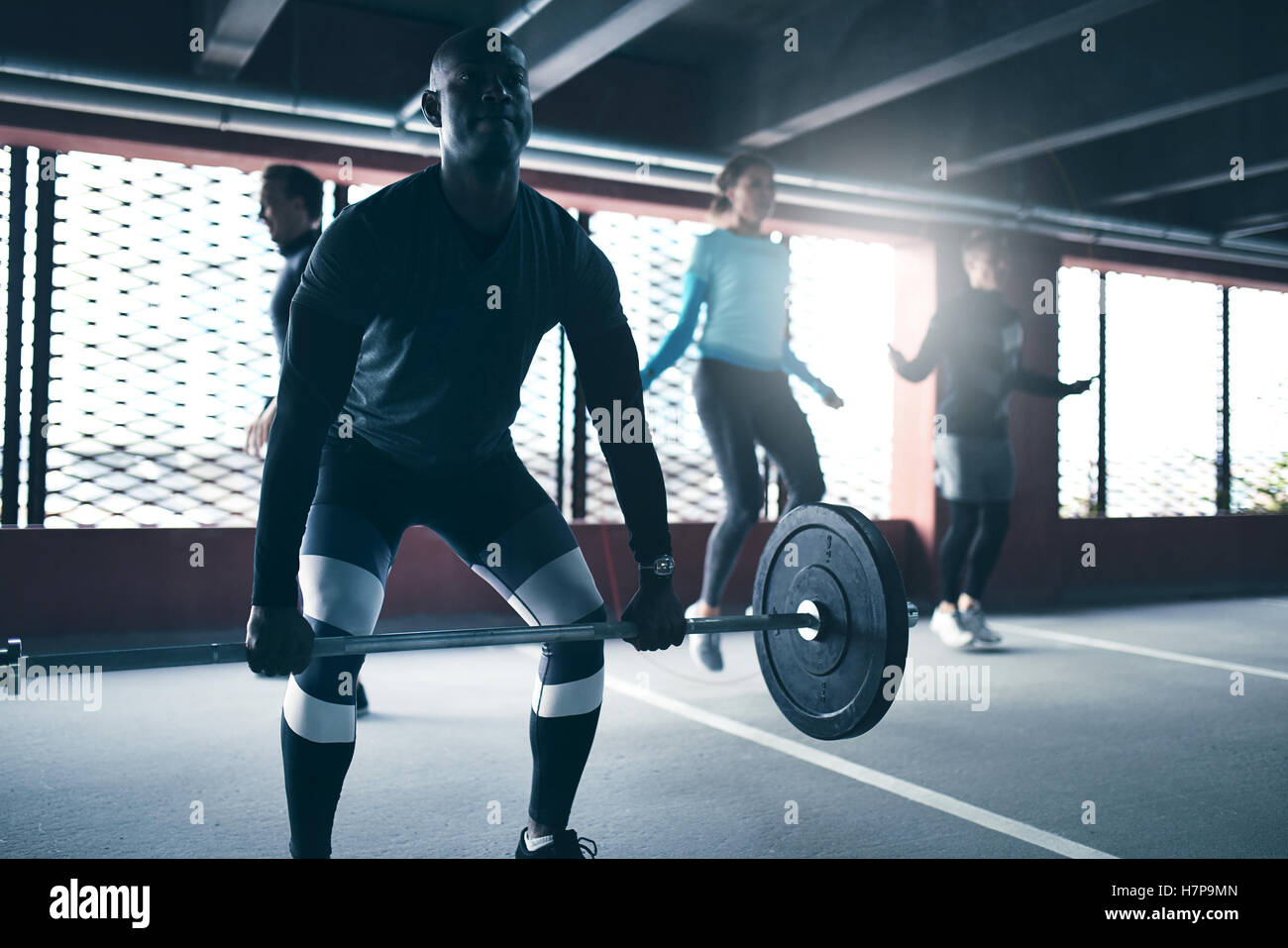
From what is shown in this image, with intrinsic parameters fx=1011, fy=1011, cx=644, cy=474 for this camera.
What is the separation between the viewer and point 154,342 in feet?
14.3

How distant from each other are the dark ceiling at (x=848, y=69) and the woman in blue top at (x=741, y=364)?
2.43 ft

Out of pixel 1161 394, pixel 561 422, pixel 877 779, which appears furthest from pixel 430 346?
pixel 1161 394

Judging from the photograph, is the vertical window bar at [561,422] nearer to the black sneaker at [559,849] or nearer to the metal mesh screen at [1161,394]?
the black sneaker at [559,849]

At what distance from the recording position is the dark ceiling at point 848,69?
11.8 ft

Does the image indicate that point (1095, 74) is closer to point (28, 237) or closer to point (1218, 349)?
point (1218, 349)

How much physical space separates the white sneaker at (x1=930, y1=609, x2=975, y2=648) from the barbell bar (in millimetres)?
2558

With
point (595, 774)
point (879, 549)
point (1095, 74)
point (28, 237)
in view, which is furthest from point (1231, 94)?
point (28, 237)

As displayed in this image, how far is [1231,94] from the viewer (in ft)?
12.9

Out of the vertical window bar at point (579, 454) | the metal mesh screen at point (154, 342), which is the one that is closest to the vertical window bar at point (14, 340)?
the metal mesh screen at point (154, 342)

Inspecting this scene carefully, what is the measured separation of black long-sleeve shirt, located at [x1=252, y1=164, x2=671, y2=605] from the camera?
1538 millimetres

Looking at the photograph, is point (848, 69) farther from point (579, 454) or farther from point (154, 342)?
point (154, 342)

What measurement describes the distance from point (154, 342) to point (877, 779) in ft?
11.5

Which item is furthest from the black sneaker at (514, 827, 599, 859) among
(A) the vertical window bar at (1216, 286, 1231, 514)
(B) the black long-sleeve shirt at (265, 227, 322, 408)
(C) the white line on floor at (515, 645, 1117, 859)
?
(A) the vertical window bar at (1216, 286, 1231, 514)

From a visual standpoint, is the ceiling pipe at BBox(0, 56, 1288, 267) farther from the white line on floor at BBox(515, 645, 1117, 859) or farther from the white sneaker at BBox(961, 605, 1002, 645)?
the white line on floor at BBox(515, 645, 1117, 859)
